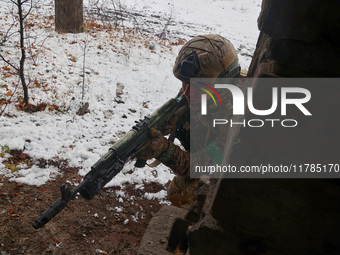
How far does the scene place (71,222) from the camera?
315 cm

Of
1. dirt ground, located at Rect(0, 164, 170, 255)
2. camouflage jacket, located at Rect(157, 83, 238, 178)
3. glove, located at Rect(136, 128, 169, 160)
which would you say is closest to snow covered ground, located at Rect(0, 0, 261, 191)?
dirt ground, located at Rect(0, 164, 170, 255)

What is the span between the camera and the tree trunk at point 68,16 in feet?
24.0

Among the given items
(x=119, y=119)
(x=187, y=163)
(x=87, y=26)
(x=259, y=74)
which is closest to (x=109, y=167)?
(x=187, y=163)

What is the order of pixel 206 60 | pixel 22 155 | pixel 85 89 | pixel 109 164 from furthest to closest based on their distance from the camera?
pixel 85 89 < pixel 22 155 < pixel 206 60 < pixel 109 164

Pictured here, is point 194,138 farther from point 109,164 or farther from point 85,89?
point 85,89

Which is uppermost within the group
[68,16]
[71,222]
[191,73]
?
[68,16]

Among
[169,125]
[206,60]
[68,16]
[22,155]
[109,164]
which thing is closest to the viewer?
[109,164]

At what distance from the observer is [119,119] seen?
5.21 metres

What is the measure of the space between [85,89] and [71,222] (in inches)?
128

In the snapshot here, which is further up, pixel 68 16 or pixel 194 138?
pixel 68 16

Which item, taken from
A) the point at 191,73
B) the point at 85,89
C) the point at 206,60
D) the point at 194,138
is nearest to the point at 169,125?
the point at 194,138

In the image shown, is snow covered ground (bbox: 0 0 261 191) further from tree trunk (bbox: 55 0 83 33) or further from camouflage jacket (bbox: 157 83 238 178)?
camouflage jacket (bbox: 157 83 238 178)

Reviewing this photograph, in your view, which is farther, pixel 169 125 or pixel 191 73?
pixel 169 125

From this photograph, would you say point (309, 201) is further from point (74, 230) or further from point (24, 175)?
point (24, 175)
